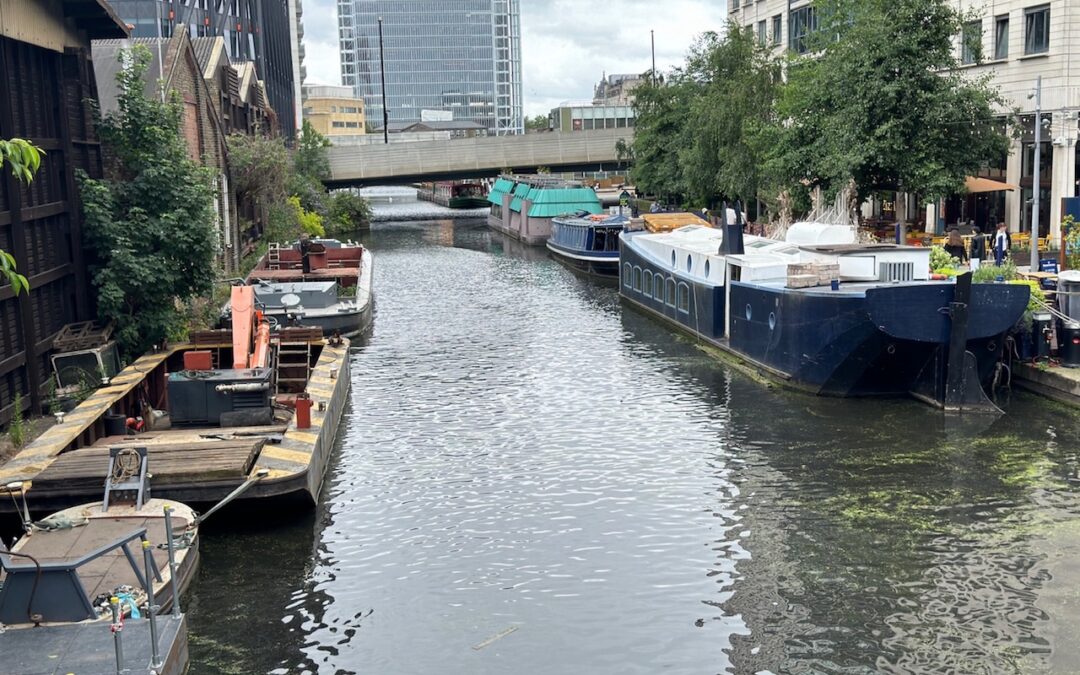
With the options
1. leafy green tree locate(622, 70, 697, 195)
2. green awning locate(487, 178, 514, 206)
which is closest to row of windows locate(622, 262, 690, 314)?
leafy green tree locate(622, 70, 697, 195)

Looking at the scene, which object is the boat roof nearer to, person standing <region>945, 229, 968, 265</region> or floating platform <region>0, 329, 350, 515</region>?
person standing <region>945, 229, 968, 265</region>

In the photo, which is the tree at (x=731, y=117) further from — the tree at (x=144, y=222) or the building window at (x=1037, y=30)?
the tree at (x=144, y=222)

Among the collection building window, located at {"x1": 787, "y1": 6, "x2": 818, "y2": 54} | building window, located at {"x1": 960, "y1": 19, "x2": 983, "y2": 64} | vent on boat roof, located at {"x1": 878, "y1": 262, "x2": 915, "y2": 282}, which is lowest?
vent on boat roof, located at {"x1": 878, "y1": 262, "x2": 915, "y2": 282}

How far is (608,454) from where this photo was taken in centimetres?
2133

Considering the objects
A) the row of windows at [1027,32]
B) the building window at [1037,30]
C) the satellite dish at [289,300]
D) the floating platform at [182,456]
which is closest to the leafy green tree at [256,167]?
the satellite dish at [289,300]

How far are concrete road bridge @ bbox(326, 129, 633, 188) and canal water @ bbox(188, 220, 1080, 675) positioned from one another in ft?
203

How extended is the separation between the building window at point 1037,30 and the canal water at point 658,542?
2391 centimetres

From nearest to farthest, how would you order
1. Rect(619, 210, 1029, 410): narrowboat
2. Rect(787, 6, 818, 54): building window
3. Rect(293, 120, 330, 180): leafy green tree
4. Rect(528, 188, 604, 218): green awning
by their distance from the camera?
Rect(619, 210, 1029, 410): narrowboat → Rect(787, 6, 818, 54): building window → Rect(528, 188, 604, 218): green awning → Rect(293, 120, 330, 180): leafy green tree

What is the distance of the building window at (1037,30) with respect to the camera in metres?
42.6

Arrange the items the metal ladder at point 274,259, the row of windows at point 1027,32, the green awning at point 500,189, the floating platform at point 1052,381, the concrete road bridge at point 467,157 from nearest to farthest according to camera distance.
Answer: the floating platform at point 1052,381
the row of windows at point 1027,32
the metal ladder at point 274,259
the green awning at point 500,189
the concrete road bridge at point 467,157

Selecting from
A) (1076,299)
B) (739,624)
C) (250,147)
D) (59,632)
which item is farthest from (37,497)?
(250,147)

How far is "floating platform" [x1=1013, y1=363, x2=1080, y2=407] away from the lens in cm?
2350

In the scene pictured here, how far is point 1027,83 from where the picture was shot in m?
43.6

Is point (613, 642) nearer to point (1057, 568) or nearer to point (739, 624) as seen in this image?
point (739, 624)
